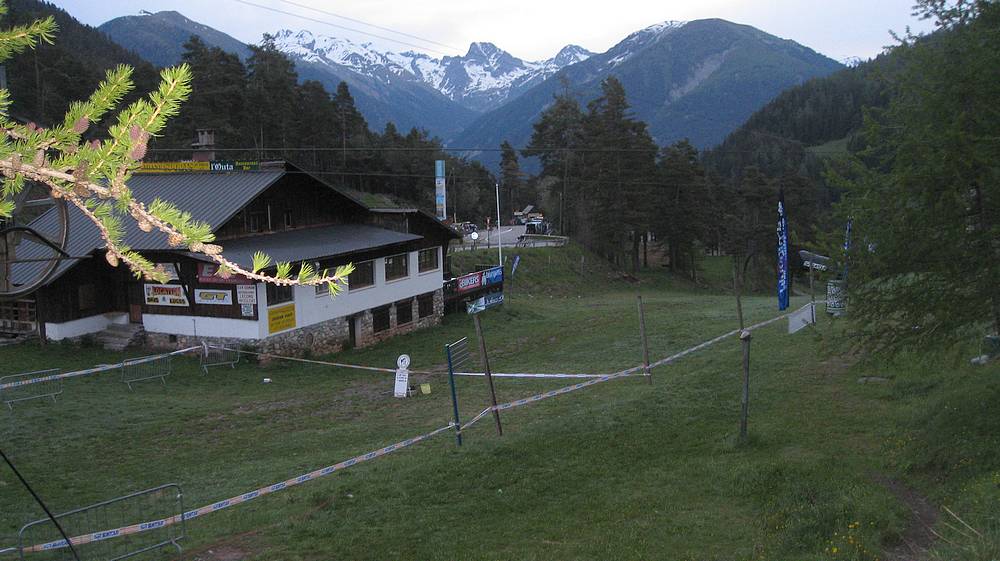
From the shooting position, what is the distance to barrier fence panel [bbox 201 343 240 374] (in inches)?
1027

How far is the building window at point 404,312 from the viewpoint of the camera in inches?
1384

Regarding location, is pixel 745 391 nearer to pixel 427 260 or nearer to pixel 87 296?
pixel 87 296

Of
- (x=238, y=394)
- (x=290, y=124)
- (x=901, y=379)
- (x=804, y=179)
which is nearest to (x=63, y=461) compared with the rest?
(x=238, y=394)

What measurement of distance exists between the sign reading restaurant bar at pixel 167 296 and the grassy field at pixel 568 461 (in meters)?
4.66

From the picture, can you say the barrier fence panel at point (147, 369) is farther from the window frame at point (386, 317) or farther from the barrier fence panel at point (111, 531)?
the barrier fence panel at point (111, 531)

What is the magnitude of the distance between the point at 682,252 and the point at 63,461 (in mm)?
68796

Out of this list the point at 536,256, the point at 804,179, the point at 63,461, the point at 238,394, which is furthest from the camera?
the point at 804,179

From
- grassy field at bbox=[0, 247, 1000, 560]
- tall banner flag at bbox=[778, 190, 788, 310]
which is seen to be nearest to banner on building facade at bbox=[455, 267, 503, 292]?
grassy field at bbox=[0, 247, 1000, 560]

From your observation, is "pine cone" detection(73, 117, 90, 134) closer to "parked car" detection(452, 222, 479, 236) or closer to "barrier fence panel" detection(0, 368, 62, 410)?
"barrier fence panel" detection(0, 368, 62, 410)

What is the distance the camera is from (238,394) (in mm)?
22438

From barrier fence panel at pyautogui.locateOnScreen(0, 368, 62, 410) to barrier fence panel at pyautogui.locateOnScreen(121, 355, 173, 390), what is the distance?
1.96m

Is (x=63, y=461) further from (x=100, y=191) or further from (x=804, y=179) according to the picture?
(x=804, y=179)

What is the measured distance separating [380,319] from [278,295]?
7.03 meters

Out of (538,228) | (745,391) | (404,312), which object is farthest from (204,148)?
(538,228)
